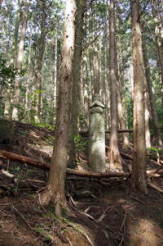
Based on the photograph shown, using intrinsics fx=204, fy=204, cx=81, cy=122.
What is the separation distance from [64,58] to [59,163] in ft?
6.94

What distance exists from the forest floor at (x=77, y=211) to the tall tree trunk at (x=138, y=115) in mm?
406

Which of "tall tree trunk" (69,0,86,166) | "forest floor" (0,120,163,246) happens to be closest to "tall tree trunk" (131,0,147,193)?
"forest floor" (0,120,163,246)

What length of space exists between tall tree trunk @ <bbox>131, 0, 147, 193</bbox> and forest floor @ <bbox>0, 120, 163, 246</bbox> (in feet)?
1.33

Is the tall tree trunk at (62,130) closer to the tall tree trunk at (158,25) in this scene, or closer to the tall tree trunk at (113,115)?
the tall tree trunk at (113,115)

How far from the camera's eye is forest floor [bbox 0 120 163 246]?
288 centimetres

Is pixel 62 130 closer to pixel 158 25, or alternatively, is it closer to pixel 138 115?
pixel 138 115

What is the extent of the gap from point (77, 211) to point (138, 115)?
3.30m

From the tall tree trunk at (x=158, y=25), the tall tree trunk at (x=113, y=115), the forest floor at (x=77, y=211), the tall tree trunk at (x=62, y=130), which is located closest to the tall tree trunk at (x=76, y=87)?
the forest floor at (x=77, y=211)

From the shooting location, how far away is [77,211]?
12.8 feet

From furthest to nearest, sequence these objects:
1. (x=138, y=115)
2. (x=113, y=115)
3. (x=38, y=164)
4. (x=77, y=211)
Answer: (x=113, y=115) → (x=138, y=115) → (x=38, y=164) → (x=77, y=211)

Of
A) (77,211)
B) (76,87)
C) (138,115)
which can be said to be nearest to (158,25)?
(76,87)

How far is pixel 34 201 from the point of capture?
11.7 feet

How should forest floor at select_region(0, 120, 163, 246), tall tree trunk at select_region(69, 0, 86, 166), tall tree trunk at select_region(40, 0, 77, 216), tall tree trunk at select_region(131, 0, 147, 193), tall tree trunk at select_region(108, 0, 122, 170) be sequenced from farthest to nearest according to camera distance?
tall tree trunk at select_region(108, 0, 122, 170) → tall tree trunk at select_region(69, 0, 86, 166) → tall tree trunk at select_region(131, 0, 147, 193) → tall tree trunk at select_region(40, 0, 77, 216) → forest floor at select_region(0, 120, 163, 246)

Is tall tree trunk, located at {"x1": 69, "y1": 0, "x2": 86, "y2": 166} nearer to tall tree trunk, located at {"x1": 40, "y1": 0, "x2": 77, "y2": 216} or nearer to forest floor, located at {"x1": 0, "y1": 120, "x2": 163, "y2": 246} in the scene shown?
forest floor, located at {"x1": 0, "y1": 120, "x2": 163, "y2": 246}
